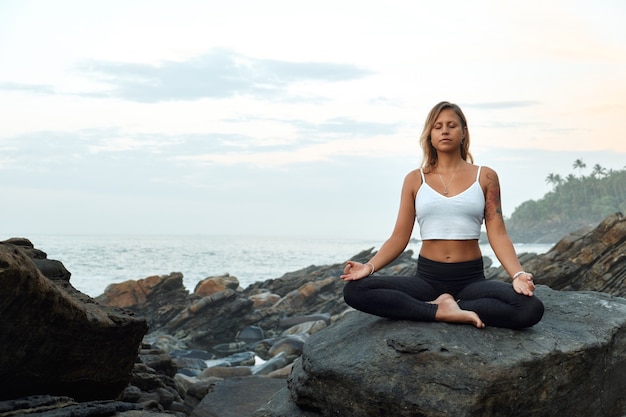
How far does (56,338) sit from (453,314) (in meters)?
3.74

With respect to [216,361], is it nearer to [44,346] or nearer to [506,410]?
[44,346]

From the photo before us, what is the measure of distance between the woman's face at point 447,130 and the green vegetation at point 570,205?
421 feet

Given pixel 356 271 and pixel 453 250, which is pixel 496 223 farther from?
pixel 356 271

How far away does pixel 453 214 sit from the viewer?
6676mm

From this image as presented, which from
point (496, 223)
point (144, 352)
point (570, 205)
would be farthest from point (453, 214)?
point (570, 205)

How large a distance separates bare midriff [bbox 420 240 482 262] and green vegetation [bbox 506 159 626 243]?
128 metres

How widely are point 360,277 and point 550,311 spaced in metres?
2.21

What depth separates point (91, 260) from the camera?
56.1 metres

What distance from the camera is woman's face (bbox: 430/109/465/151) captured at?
265 inches

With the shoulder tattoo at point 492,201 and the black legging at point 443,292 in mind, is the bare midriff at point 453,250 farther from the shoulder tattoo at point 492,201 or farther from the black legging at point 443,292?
the shoulder tattoo at point 492,201

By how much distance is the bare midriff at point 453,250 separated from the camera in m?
6.64

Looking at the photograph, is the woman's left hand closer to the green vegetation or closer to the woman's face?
the woman's face

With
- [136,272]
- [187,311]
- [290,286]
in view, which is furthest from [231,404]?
[136,272]

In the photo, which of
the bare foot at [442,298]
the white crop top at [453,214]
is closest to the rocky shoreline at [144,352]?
the bare foot at [442,298]
